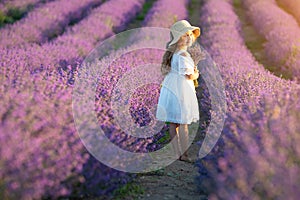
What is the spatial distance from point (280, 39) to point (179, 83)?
4421 mm

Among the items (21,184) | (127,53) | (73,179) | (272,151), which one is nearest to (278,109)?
(272,151)

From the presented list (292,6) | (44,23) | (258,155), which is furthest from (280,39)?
(292,6)

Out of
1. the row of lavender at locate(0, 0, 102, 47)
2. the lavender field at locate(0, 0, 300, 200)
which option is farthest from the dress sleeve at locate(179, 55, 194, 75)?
the row of lavender at locate(0, 0, 102, 47)

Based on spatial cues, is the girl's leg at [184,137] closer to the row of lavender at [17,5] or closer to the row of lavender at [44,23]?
the row of lavender at [44,23]

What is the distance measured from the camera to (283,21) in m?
9.78

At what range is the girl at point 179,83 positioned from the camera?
4.25m

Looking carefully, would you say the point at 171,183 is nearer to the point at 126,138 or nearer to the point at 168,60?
the point at 126,138

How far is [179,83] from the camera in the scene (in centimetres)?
430

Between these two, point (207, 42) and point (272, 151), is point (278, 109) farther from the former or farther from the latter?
point (207, 42)

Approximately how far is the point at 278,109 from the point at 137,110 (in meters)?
1.47

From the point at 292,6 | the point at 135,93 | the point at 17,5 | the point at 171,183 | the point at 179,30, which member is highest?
the point at 179,30

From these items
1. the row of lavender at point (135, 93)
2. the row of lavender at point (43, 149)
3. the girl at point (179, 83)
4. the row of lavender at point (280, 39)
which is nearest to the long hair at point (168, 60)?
the girl at point (179, 83)

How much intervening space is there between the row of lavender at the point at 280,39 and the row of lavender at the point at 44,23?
12.5 ft

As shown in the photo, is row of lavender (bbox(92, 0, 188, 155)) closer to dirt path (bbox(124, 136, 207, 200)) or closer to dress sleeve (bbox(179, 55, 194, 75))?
dirt path (bbox(124, 136, 207, 200))
